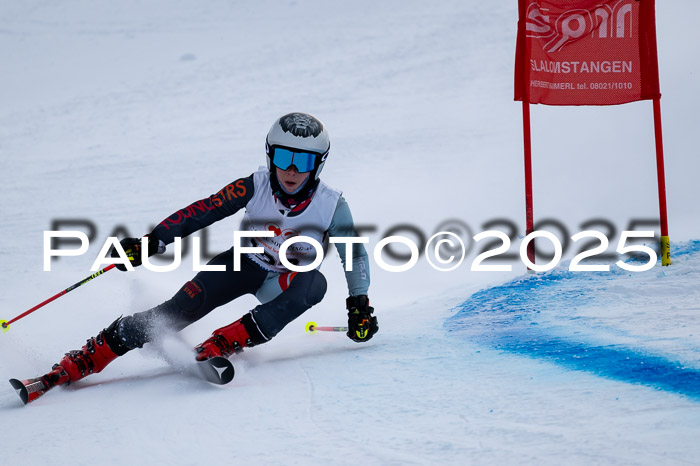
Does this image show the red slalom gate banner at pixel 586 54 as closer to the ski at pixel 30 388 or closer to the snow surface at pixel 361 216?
the snow surface at pixel 361 216

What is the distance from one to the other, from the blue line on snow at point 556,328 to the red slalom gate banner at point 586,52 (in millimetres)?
1189

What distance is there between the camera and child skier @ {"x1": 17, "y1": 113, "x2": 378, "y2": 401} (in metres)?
3.38

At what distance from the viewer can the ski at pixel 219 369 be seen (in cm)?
Answer: 300

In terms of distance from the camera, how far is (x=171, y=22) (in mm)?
15484

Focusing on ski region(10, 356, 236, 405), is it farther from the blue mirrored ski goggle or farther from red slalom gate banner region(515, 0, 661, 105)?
red slalom gate banner region(515, 0, 661, 105)

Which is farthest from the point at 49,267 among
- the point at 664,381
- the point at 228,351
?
the point at 664,381

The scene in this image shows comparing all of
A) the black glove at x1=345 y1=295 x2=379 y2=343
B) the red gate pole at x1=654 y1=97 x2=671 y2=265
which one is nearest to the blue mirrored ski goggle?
the black glove at x1=345 y1=295 x2=379 y2=343

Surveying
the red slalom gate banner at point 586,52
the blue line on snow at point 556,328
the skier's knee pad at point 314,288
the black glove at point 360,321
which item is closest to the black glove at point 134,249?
the skier's knee pad at point 314,288

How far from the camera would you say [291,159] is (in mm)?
3426

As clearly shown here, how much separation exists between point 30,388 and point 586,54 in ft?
13.0

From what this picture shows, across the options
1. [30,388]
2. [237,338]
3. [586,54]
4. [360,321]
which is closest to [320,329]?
[360,321]

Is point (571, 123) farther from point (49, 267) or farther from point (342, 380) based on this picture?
point (342, 380)

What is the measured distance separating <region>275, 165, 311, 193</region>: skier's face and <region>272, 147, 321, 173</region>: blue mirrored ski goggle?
0.03 meters

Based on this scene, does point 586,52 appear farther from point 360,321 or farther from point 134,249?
point 134,249
